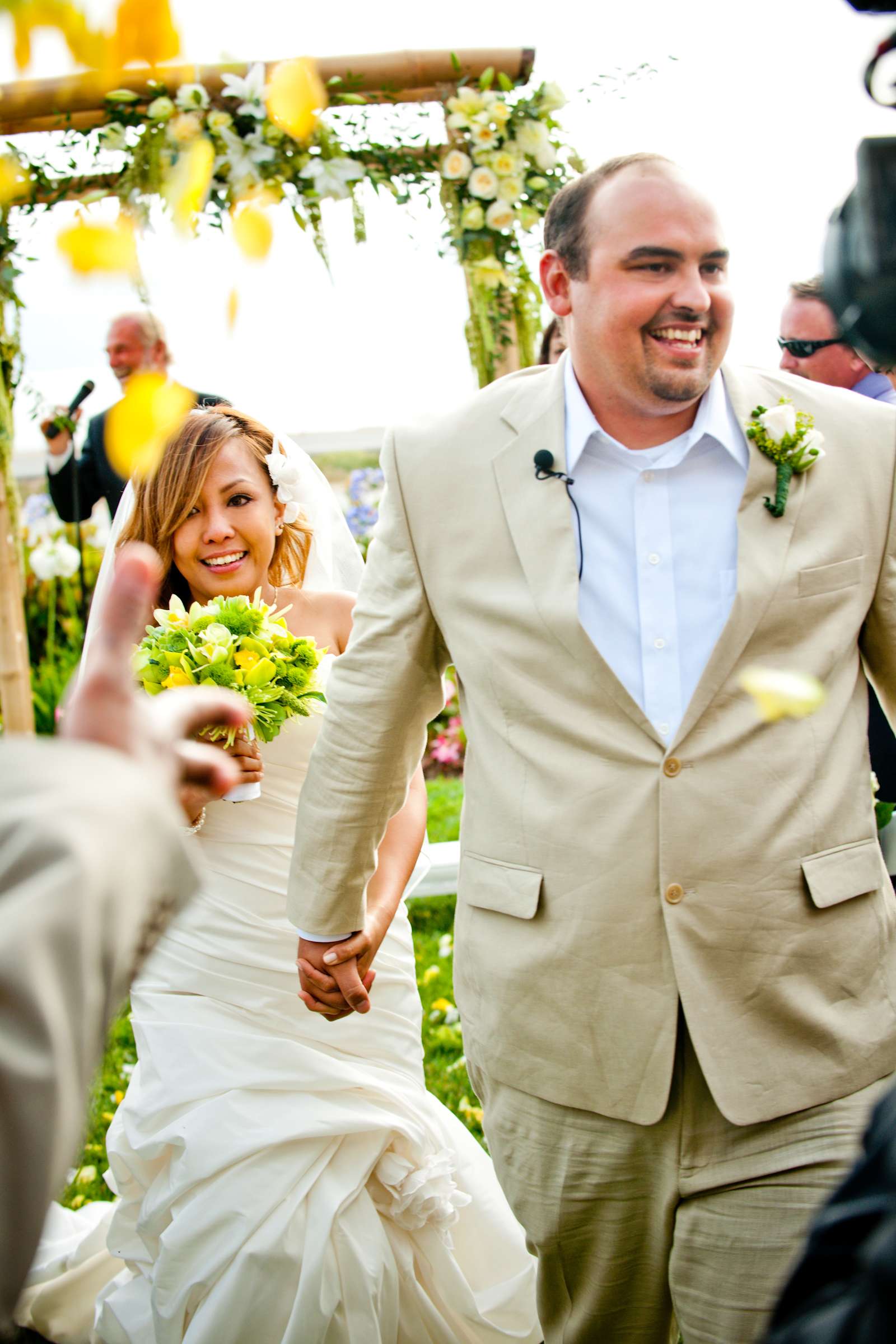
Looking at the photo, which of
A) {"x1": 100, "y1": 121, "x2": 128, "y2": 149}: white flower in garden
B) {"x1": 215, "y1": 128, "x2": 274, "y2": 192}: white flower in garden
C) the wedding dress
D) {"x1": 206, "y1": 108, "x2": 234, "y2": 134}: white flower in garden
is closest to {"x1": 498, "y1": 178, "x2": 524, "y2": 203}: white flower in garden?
{"x1": 215, "y1": 128, "x2": 274, "y2": 192}: white flower in garden

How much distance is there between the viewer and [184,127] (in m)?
4.46

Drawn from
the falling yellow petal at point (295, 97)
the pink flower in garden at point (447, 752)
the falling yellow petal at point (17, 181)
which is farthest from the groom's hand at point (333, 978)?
the pink flower in garden at point (447, 752)

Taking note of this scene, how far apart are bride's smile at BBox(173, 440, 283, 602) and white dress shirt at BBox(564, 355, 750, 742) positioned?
129 cm

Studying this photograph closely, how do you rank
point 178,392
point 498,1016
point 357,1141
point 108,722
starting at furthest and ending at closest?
point 357,1141 → point 498,1016 → point 178,392 → point 108,722

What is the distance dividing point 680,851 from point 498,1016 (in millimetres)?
533

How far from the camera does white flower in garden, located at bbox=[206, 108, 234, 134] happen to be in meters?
4.46

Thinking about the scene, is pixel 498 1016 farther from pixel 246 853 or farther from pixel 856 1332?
pixel 856 1332

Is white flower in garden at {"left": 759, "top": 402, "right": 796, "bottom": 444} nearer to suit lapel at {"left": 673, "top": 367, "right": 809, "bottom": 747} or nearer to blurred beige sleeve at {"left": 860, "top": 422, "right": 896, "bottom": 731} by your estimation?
suit lapel at {"left": 673, "top": 367, "right": 809, "bottom": 747}

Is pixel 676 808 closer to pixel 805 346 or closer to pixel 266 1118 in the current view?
pixel 266 1118

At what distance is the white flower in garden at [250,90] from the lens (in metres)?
4.44

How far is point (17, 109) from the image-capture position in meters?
4.17

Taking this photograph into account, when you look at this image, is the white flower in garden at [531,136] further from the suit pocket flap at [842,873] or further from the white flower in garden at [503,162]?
the suit pocket flap at [842,873]

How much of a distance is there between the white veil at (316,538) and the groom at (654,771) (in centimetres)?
105

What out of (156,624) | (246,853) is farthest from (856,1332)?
(156,624)
